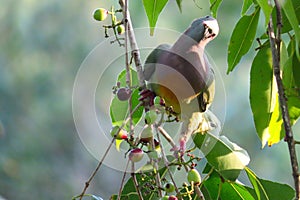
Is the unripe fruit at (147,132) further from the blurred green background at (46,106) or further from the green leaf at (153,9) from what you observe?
the blurred green background at (46,106)

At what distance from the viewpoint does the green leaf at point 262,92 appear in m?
0.98

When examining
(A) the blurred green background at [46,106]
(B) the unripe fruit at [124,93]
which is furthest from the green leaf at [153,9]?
(A) the blurred green background at [46,106]

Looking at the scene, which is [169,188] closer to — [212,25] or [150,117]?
[150,117]

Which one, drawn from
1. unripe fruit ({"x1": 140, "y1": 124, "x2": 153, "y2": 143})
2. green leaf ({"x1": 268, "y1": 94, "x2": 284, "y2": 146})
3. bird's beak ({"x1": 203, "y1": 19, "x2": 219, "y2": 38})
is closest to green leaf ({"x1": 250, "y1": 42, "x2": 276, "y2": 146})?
green leaf ({"x1": 268, "y1": 94, "x2": 284, "y2": 146})

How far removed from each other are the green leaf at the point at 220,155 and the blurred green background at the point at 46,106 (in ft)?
12.8

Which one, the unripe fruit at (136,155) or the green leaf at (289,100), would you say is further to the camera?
the green leaf at (289,100)

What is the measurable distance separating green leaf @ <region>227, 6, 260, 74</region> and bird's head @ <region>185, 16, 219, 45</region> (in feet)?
0.57

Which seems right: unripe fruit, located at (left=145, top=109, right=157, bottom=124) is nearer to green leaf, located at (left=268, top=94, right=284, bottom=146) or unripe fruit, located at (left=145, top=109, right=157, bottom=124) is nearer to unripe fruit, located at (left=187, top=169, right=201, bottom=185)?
unripe fruit, located at (left=187, top=169, right=201, bottom=185)

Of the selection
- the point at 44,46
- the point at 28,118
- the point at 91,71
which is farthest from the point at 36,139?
the point at 91,71

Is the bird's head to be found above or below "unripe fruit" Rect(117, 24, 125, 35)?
below

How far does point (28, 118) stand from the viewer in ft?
16.9

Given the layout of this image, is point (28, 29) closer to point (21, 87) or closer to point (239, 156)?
point (21, 87)

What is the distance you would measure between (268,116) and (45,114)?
4.29 m

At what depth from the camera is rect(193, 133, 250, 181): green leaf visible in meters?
0.88
